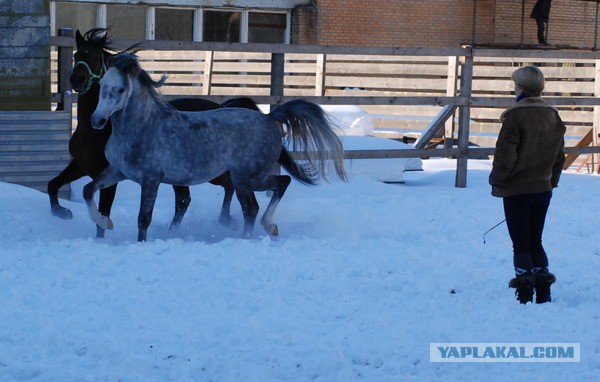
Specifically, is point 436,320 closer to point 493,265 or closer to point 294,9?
point 493,265

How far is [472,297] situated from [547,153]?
107 cm

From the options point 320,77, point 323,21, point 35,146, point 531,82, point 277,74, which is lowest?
point 35,146

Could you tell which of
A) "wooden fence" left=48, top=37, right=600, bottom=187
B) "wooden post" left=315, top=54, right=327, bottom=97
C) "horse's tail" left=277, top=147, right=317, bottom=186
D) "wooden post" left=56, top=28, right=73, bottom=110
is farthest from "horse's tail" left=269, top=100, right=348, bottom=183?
"wooden post" left=315, top=54, right=327, bottom=97

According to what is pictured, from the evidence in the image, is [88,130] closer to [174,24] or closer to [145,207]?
[145,207]

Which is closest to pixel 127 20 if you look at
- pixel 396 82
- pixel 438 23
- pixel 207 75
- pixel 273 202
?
pixel 207 75

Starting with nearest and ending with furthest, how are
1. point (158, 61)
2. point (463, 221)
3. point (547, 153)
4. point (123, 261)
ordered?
point (547, 153), point (123, 261), point (463, 221), point (158, 61)

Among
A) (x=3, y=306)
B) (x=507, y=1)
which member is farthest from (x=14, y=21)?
(x=507, y=1)

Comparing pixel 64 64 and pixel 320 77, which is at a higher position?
pixel 64 64

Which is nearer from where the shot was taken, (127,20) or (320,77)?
(320,77)

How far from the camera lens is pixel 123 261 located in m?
7.43

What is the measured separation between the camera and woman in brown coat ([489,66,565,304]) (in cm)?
667

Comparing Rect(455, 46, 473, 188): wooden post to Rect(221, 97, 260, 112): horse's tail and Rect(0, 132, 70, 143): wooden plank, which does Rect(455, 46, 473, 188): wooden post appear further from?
Rect(0, 132, 70, 143): wooden plank

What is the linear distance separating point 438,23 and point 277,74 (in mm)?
16006

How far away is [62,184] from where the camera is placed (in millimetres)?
9305
